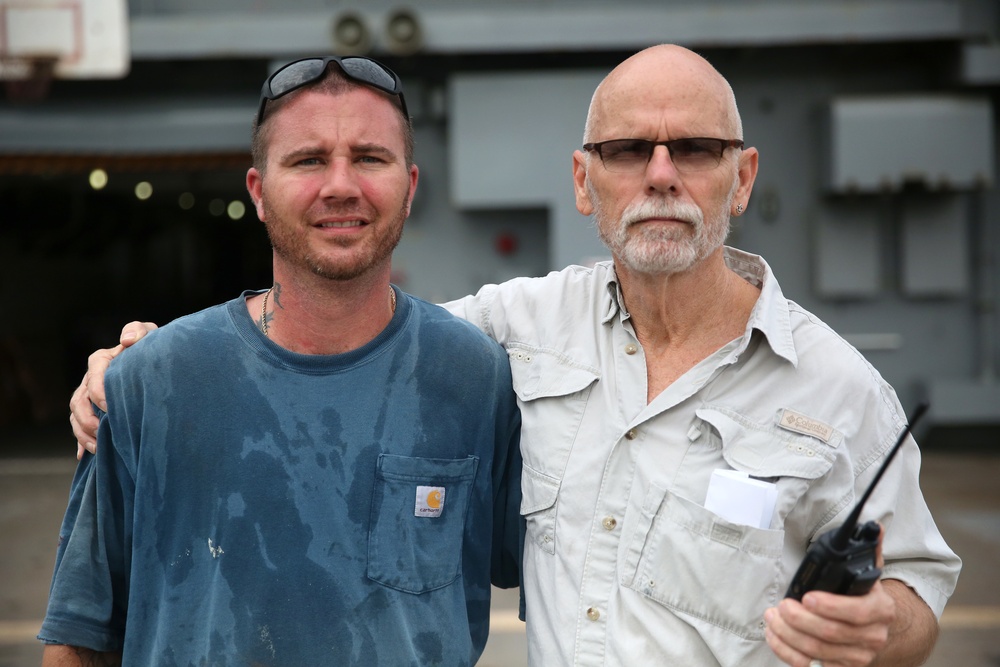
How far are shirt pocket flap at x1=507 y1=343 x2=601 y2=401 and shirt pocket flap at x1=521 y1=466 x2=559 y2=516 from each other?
179 millimetres

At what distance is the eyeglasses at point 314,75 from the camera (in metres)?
2.03

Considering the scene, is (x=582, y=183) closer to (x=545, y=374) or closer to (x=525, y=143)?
(x=545, y=374)

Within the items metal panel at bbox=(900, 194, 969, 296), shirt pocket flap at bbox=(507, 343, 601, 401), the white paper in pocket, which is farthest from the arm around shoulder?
metal panel at bbox=(900, 194, 969, 296)

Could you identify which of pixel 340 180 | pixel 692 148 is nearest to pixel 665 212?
pixel 692 148

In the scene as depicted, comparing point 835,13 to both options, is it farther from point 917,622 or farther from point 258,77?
point 917,622

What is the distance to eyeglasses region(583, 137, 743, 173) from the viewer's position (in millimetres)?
2148

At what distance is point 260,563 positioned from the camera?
1.92m

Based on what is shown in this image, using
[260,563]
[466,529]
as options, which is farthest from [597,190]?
[260,563]

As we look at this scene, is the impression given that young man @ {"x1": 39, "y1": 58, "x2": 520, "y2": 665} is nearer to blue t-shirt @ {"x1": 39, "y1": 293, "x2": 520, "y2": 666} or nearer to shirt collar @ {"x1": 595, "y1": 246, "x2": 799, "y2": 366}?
blue t-shirt @ {"x1": 39, "y1": 293, "x2": 520, "y2": 666}

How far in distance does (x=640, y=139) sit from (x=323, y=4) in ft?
21.6

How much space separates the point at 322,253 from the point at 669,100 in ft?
2.81

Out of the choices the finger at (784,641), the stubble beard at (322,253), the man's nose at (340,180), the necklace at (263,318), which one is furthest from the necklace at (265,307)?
the finger at (784,641)

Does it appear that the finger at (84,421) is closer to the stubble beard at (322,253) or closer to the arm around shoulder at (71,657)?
the arm around shoulder at (71,657)

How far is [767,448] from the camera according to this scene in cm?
200
